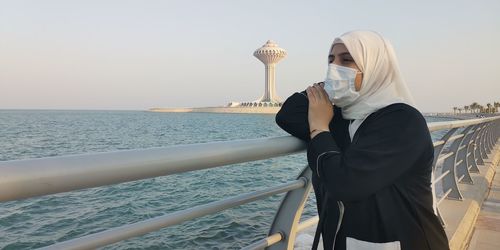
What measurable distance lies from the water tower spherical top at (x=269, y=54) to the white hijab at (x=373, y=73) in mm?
123940

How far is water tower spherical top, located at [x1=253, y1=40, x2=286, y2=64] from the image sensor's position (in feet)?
406

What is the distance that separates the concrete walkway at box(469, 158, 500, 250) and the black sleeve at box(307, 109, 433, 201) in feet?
8.99

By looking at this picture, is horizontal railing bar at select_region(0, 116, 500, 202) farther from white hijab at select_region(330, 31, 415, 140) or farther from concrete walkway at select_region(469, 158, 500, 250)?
concrete walkway at select_region(469, 158, 500, 250)

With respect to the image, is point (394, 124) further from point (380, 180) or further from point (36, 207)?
point (36, 207)

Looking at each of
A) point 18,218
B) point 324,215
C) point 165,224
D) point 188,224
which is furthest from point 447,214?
point 18,218

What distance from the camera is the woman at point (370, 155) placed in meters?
1.17

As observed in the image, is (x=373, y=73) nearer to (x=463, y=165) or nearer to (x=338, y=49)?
(x=338, y=49)

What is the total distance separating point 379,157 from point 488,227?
11.5ft

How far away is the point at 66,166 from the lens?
2.55 ft

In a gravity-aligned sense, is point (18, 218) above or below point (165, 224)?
below

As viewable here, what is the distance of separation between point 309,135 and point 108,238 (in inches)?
32.7

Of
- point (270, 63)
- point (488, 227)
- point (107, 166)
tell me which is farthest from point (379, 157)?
point (270, 63)

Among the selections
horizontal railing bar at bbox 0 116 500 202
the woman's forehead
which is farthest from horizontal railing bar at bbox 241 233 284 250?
the woman's forehead

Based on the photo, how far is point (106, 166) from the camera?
84cm
